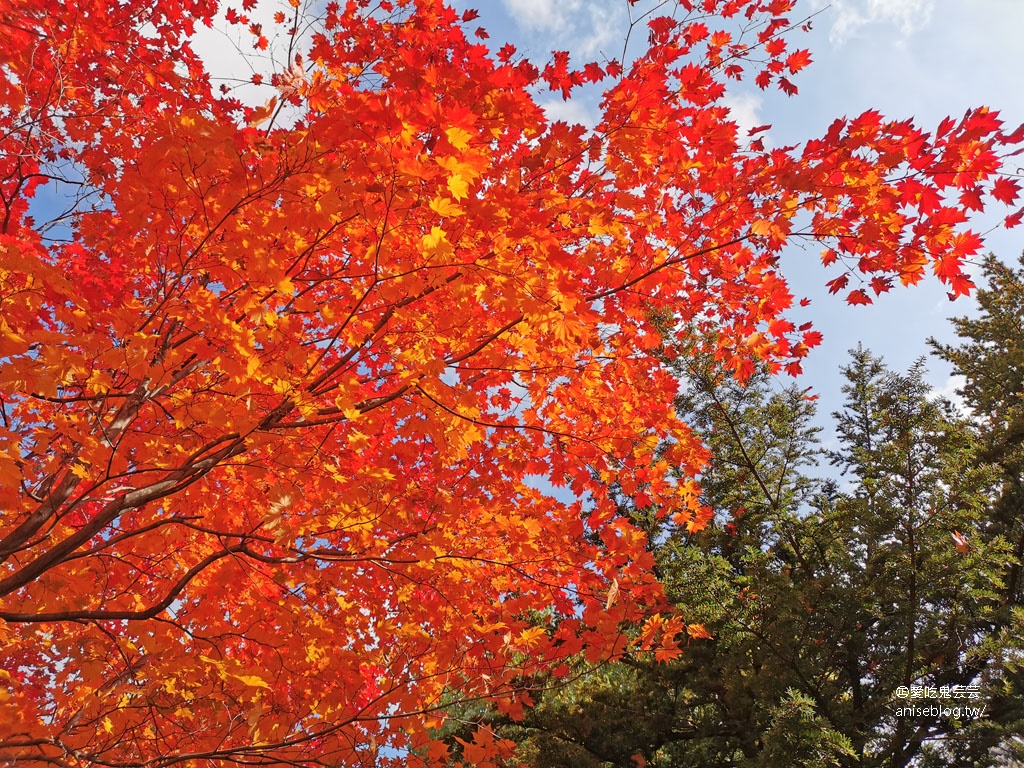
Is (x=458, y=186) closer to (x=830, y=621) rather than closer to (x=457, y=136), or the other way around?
(x=457, y=136)

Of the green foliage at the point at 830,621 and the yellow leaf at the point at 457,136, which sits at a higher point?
the yellow leaf at the point at 457,136

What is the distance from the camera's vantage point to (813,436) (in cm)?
1138

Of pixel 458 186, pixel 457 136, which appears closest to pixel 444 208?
pixel 458 186

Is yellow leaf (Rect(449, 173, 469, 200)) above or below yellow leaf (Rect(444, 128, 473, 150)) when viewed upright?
below

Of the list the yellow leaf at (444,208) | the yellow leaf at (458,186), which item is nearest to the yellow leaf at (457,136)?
the yellow leaf at (458,186)

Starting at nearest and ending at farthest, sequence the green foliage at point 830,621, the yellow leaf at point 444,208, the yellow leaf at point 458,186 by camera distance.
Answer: the yellow leaf at point 458,186 → the yellow leaf at point 444,208 → the green foliage at point 830,621

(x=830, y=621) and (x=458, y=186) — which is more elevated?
(x=458, y=186)

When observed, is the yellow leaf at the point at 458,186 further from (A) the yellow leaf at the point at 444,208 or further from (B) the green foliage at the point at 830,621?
(B) the green foliage at the point at 830,621

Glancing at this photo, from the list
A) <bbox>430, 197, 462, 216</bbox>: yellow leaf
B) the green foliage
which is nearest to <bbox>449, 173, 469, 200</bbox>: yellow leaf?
<bbox>430, 197, 462, 216</bbox>: yellow leaf

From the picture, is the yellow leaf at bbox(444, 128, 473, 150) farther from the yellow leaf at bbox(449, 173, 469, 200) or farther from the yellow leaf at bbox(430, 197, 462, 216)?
the yellow leaf at bbox(430, 197, 462, 216)

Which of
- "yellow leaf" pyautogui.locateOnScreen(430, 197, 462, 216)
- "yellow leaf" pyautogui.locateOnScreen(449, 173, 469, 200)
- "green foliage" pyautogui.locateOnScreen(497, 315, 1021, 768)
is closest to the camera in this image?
"yellow leaf" pyautogui.locateOnScreen(449, 173, 469, 200)

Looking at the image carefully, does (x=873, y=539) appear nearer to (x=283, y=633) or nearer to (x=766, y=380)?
(x=766, y=380)

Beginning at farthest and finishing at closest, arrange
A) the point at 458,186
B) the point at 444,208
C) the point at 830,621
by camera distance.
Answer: the point at 830,621
the point at 444,208
the point at 458,186

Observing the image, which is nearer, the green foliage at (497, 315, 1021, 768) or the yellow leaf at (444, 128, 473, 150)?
the yellow leaf at (444, 128, 473, 150)
